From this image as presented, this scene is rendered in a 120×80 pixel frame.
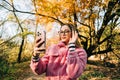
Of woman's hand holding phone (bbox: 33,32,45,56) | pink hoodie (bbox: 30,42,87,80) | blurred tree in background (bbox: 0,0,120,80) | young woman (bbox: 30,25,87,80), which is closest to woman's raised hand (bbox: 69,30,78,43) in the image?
young woman (bbox: 30,25,87,80)

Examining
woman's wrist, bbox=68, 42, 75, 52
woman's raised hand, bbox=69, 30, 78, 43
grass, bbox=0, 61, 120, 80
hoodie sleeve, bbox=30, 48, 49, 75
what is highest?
woman's raised hand, bbox=69, 30, 78, 43

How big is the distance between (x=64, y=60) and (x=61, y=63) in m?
0.05

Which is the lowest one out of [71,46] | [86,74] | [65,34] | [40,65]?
[86,74]

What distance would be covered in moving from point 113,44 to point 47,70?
10.1 metres

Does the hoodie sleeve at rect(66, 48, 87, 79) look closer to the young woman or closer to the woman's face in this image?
the young woman

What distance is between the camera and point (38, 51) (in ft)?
9.21

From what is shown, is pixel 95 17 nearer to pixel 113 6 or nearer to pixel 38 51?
pixel 113 6

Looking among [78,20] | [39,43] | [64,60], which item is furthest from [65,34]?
[78,20]

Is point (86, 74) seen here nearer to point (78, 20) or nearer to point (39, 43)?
point (78, 20)

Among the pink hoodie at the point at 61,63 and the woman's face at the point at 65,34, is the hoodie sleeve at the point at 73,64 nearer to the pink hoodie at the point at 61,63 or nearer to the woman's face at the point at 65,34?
the pink hoodie at the point at 61,63

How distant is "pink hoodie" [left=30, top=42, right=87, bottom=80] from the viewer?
9.60 ft

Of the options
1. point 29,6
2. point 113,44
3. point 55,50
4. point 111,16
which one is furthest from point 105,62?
point 55,50

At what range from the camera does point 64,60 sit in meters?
3.09

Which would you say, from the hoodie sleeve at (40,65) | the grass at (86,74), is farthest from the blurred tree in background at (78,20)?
the hoodie sleeve at (40,65)
